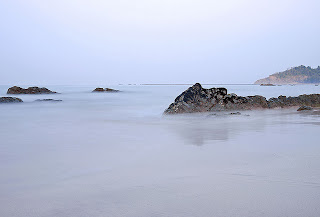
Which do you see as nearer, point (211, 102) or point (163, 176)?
point (163, 176)

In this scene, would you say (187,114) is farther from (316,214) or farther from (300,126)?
(316,214)

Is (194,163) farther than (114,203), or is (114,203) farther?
(194,163)

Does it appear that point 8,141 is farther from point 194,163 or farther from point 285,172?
point 285,172

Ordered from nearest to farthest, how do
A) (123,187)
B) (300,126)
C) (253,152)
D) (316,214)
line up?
(316,214) < (123,187) < (253,152) < (300,126)

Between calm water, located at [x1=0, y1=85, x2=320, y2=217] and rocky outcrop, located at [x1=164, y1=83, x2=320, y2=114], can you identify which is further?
rocky outcrop, located at [x1=164, y1=83, x2=320, y2=114]

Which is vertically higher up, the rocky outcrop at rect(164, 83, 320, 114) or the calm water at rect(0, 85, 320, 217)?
the rocky outcrop at rect(164, 83, 320, 114)

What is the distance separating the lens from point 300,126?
7.77 m

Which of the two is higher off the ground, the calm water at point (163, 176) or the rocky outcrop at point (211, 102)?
the rocky outcrop at point (211, 102)

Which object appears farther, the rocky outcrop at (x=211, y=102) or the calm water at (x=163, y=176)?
the rocky outcrop at (x=211, y=102)

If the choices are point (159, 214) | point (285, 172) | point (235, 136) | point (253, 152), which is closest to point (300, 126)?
point (235, 136)

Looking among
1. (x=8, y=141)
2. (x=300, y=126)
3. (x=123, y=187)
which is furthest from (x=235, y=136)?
(x=8, y=141)

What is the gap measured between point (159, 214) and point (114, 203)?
48cm

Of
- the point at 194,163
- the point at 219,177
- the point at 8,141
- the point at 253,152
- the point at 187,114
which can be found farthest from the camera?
the point at 187,114

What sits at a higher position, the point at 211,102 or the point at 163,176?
the point at 211,102
